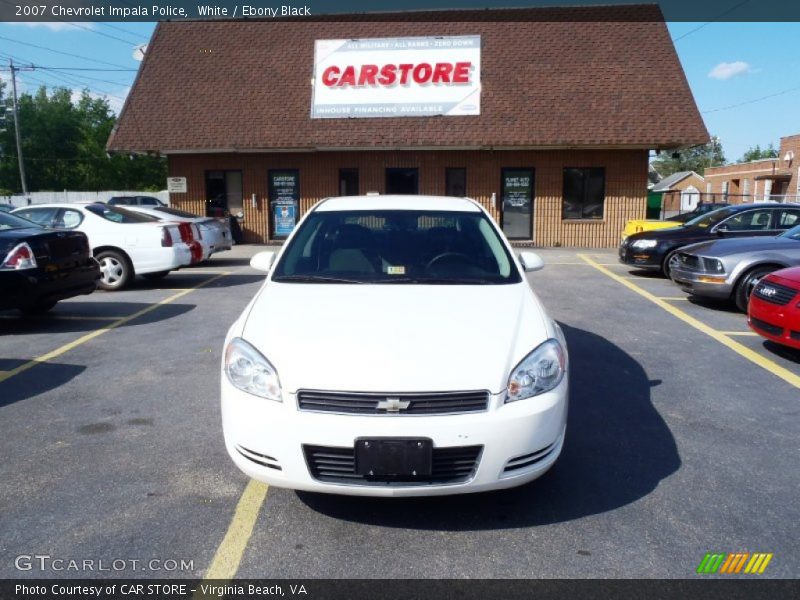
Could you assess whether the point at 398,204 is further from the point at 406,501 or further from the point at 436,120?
the point at 436,120

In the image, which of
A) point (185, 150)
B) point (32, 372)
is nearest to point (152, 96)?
point (185, 150)

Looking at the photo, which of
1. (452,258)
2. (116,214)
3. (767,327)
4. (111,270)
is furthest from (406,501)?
(116,214)

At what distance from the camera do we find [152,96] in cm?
2006

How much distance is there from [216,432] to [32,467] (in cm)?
112

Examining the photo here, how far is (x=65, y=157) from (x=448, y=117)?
55091 millimetres

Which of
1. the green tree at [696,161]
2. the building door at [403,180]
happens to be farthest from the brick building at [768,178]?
the green tree at [696,161]

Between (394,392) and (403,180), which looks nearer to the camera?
(394,392)

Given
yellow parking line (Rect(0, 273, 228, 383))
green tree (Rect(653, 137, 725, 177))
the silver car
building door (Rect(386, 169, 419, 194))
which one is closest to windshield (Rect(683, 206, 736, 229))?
the silver car

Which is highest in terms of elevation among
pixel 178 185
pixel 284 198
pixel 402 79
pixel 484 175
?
pixel 402 79

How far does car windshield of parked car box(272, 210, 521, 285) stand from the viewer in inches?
177

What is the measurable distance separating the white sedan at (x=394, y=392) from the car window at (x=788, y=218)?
999cm

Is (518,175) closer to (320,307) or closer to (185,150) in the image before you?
(185,150)

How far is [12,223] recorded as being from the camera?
8.36 m
